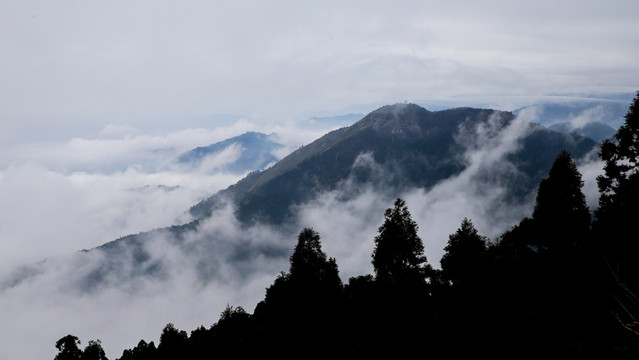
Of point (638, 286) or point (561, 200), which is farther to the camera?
point (561, 200)

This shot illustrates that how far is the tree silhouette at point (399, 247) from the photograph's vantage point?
53.1m

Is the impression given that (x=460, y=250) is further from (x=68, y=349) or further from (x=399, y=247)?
(x=68, y=349)

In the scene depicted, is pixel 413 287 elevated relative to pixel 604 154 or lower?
lower

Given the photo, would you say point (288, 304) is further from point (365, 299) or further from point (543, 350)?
point (543, 350)

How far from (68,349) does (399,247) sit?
2081 inches

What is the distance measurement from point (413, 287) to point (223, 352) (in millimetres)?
26204

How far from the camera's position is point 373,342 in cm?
3041

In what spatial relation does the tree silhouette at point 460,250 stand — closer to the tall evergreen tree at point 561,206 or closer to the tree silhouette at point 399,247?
the tree silhouette at point 399,247

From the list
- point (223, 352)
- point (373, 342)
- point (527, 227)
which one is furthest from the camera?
point (527, 227)

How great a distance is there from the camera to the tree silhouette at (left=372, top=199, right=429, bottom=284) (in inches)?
2090

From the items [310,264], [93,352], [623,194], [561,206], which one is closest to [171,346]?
[93,352]

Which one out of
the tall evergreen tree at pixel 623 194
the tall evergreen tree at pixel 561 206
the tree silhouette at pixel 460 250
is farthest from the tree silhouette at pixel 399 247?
the tall evergreen tree at pixel 623 194

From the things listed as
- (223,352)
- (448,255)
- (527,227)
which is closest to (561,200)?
(527,227)

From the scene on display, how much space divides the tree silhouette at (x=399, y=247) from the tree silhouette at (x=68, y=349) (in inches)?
1894
